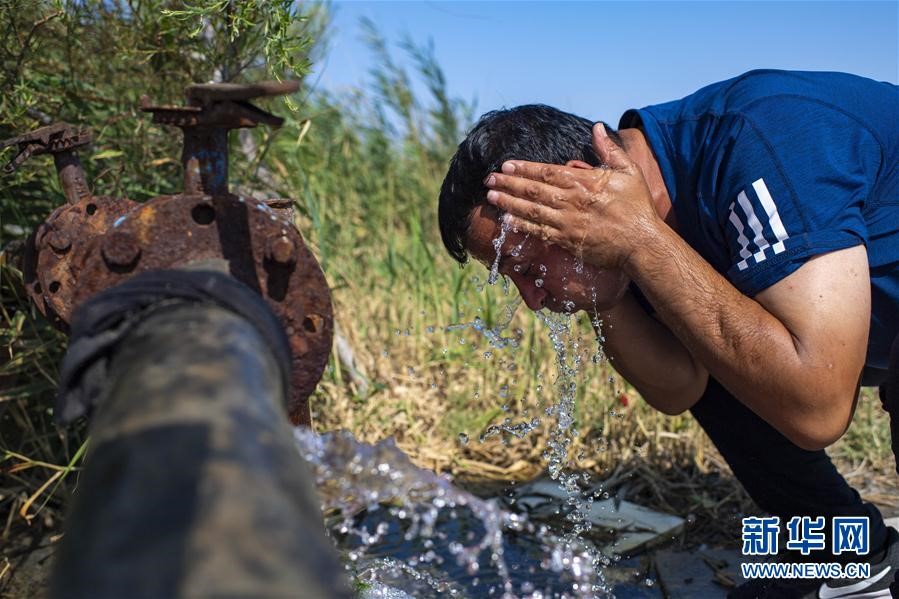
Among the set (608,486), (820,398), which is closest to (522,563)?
(608,486)

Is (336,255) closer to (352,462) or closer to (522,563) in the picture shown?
(522,563)

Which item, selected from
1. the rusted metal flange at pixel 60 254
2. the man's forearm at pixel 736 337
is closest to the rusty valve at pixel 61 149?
the rusted metal flange at pixel 60 254

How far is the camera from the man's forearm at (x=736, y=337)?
207 cm

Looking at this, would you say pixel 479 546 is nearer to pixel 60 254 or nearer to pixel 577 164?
pixel 577 164

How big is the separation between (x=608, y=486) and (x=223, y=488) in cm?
301

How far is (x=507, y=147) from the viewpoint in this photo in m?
2.45

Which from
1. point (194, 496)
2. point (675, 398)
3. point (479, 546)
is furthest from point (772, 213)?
point (194, 496)

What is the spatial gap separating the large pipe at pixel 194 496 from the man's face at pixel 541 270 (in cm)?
151

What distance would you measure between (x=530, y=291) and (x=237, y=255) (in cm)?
120

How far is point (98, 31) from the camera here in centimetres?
318

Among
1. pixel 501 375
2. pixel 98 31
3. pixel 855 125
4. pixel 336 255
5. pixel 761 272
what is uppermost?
pixel 98 31

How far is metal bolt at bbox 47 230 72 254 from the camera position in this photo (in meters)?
1.63

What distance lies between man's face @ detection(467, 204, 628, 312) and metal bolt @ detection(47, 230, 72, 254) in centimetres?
109

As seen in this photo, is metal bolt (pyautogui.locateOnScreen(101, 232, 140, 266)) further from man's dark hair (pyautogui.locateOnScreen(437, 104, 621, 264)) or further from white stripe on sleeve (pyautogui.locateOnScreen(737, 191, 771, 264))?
white stripe on sleeve (pyautogui.locateOnScreen(737, 191, 771, 264))
